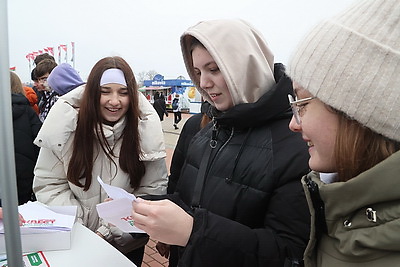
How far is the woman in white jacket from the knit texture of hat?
4.37 feet

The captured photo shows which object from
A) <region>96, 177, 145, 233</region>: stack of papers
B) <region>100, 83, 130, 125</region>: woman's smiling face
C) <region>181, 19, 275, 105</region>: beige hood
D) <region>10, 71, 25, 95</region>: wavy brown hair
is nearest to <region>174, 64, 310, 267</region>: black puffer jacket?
<region>181, 19, 275, 105</region>: beige hood

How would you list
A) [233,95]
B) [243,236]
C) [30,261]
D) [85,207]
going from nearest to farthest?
1. [243,236]
2. [30,261]
3. [233,95]
4. [85,207]

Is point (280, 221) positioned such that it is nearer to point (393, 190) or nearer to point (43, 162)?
point (393, 190)

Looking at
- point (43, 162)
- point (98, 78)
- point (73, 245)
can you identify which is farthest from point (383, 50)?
point (43, 162)

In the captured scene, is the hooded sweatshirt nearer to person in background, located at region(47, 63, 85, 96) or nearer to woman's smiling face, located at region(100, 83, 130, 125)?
woman's smiling face, located at region(100, 83, 130, 125)

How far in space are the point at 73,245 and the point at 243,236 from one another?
759mm

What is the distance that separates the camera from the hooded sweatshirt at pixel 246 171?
959mm

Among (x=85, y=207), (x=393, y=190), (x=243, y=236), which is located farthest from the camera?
(x=85, y=207)

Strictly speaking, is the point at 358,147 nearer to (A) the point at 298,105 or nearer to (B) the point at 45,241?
(A) the point at 298,105

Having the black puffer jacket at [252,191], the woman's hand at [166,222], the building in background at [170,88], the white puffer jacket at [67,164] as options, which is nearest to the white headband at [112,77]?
the white puffer jacket at [67,164]

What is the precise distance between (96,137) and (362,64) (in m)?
1.58

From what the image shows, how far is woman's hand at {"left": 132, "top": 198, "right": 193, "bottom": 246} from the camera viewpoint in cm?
95

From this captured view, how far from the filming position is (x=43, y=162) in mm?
1805

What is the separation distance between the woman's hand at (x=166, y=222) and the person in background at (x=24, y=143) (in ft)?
6.58
